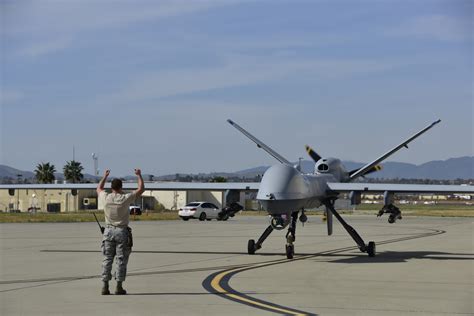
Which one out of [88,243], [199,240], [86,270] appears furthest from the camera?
[199,240]

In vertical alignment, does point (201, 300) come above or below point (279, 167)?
below

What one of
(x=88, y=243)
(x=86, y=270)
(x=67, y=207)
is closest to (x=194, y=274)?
(x=86, y=270)

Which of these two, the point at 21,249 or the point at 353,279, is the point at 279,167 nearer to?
the point at 353,279

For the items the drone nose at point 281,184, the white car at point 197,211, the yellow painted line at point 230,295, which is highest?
the drone nose at point 281,184

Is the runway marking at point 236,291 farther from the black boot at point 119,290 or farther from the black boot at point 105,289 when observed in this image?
the black boot at point 105,289

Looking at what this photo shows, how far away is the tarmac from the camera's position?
12.6 metres

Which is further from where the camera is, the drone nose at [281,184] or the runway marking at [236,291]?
the drone nose at [281,184]

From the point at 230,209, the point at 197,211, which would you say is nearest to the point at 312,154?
the point at 230,209

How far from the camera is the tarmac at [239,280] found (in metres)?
12.6

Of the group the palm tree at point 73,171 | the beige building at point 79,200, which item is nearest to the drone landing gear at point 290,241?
the beige building at point 79,200

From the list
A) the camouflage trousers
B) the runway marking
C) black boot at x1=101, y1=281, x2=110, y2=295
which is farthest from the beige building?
black boot at x1=101, y1=281, x2=110, y2=295

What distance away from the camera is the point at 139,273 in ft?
59.2

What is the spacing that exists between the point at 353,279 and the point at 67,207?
86734 mm

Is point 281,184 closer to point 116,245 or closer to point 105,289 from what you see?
point 116,245
